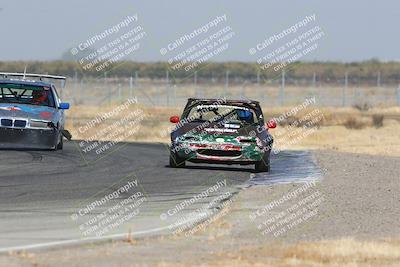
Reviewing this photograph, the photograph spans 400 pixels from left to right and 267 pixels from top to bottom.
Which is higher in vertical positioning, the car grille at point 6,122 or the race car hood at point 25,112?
the race car hood at point 25,112

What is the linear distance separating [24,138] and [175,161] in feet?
12.5

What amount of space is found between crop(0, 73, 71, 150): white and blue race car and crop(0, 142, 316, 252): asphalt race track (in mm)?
277

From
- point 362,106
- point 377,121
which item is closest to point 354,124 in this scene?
point 377,121

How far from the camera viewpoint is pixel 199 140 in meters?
21.9

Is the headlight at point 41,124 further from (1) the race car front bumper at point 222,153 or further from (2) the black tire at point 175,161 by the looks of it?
(1) the race car front bumper at point 222,153

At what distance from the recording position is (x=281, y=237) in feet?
41.9

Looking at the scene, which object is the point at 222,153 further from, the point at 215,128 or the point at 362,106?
the point at 362,106

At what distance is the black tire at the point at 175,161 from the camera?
72.8 feet

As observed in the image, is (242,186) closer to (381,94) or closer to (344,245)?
(344,245)

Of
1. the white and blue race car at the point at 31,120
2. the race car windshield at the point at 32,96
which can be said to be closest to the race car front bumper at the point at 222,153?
the white and blue race car at the point at 31,120

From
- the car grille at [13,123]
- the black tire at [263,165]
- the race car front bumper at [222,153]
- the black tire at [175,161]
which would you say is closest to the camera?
the race car front bumper at [222,153]

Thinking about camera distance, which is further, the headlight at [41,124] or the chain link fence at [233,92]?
the chain link fence at [233,92]

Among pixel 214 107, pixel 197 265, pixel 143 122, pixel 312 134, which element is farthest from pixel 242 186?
pixel 143 122

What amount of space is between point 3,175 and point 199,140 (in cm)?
404
